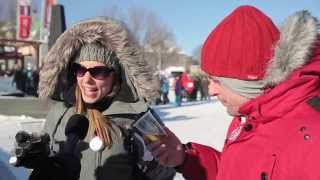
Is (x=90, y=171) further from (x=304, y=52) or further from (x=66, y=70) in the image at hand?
(x=304, y=52)

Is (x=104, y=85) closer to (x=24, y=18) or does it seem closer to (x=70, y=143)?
(x=70, y=143)

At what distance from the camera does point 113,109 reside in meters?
2.71

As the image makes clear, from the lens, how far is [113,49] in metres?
2.80

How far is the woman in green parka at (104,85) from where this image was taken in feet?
8.52

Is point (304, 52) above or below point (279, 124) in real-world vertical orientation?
above

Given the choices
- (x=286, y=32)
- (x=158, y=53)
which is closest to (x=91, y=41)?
(x=286, y=32)

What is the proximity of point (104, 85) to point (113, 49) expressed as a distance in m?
0.21

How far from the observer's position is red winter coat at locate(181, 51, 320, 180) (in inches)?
62.2

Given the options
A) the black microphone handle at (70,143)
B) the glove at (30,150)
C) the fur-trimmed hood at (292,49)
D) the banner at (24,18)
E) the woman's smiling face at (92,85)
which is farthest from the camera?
the banner at (24,18)

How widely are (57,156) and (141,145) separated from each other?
0.58 metres

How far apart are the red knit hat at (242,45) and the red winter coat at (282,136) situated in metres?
0.13

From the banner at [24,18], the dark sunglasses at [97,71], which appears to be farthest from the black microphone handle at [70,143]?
the banner at [24,18]

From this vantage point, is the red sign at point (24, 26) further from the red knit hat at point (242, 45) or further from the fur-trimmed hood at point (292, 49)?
the fur-trimmed hood at point (292, 49)

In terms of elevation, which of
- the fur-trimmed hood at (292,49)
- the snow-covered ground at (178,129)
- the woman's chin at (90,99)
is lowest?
the snow-covered ground at (178,129)
